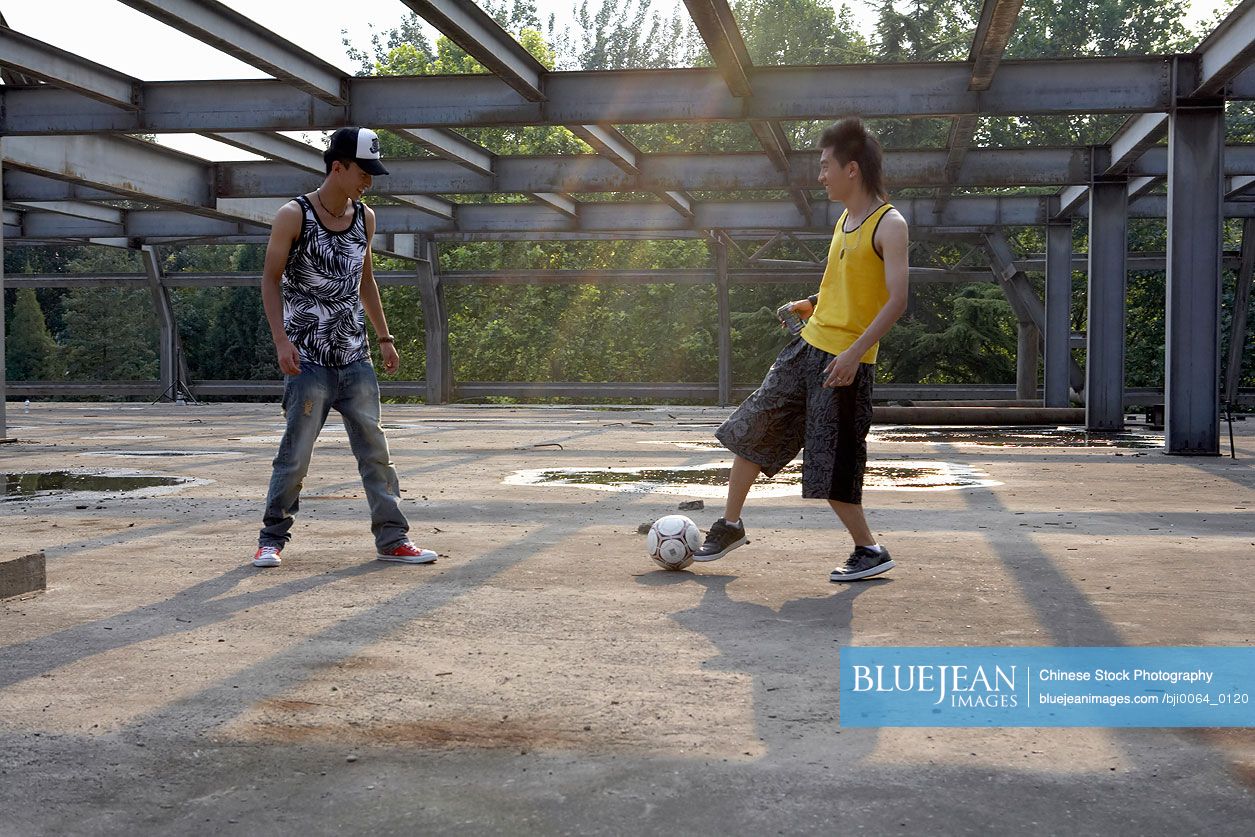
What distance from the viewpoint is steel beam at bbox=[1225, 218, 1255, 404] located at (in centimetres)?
2206

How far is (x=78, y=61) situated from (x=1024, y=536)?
10.5m

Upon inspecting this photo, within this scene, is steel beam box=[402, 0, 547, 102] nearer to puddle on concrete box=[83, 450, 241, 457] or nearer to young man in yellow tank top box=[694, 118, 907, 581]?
puddle on concrete box=[83, 450, 241, 457]

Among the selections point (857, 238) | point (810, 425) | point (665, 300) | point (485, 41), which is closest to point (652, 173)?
point (485, 41)

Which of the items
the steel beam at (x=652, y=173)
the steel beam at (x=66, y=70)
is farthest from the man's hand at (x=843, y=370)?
the steel beam at (x=652, y=173)

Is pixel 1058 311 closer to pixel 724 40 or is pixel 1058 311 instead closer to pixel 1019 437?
pixel 1019 437

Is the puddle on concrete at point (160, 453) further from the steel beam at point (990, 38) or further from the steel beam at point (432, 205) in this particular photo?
the steel beam at point (432, 205)

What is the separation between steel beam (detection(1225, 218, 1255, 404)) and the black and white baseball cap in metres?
20.2

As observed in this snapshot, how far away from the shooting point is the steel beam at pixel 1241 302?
2206cm

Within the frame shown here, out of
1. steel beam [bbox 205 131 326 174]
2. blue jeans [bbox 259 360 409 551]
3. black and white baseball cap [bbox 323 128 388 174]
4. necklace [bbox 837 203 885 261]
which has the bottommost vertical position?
blue jeans [bbox 259 360 409 551]

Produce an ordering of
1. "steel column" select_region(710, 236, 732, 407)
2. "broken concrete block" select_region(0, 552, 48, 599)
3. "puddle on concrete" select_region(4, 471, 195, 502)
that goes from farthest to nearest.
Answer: "steel column" select_region(710, 236, 732, 407) → "puddle on concrete" select_region(4, 471, 195, 502) → "broken concrete block" select_region(0, 552, 48, 599)

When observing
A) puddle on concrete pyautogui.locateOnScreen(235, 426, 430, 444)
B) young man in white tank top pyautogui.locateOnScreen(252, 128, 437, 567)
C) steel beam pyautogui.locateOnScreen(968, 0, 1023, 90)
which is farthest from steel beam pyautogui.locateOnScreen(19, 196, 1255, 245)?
young man in white tank top pyautogui.locateOnScreen(252, 128, 437, 567)

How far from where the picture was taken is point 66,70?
39.6 feet

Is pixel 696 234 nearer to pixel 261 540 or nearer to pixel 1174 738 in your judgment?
pixel 261 540

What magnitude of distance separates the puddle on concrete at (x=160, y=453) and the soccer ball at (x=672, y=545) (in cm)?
749
